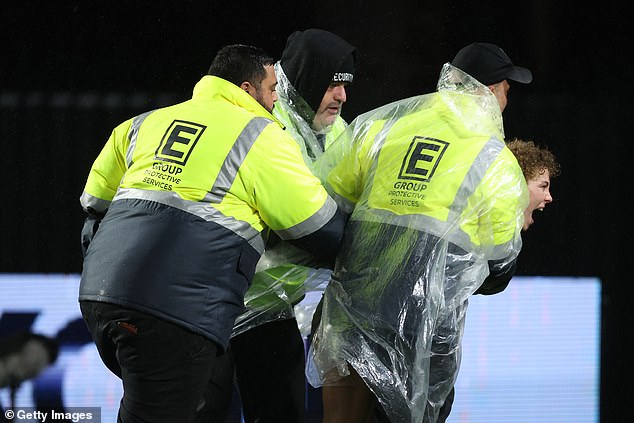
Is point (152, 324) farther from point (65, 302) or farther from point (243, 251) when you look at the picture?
point (65, 302)

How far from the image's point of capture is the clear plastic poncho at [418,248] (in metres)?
2.61

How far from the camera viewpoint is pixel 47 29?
418 centimetres

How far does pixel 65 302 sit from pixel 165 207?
6.01 ft

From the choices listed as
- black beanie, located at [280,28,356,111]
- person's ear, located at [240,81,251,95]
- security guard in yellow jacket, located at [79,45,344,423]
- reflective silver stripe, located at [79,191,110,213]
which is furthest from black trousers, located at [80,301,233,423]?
black beanie, located at [280,28,356,111]

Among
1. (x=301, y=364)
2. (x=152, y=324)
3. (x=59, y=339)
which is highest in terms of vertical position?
(x=152, y=324)

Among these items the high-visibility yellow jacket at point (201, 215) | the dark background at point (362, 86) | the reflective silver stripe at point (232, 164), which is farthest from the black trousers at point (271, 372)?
the dark background at point (362, 86)

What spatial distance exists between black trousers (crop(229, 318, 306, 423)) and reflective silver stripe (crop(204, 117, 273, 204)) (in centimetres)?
66

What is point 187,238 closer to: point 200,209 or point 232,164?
point 200,209

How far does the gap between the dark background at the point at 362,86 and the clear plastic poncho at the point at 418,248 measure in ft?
5.07

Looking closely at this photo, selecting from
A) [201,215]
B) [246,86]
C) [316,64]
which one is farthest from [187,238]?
[316,64]

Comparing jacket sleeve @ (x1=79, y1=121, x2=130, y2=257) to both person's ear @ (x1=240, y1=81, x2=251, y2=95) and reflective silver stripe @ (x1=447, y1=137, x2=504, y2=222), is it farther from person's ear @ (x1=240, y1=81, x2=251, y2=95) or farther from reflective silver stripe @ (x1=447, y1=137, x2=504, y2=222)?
reflective silver stripe @ (x1=447, y1=137, x2=504, y2=222)

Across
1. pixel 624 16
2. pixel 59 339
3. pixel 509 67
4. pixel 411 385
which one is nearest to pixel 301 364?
pixel 411 385

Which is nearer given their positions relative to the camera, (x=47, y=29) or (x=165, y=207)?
(x=165, y=207)

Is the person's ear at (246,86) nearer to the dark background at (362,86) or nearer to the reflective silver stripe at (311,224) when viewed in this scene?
the reflective silver stripe at (311,224)
